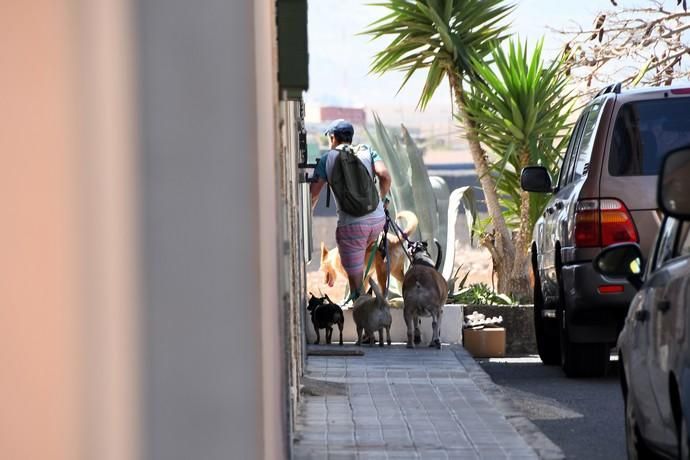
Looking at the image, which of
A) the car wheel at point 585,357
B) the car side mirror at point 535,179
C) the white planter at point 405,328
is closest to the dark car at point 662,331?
the car wheel at point 585,357

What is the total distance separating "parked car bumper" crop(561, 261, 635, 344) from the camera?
10688 mm

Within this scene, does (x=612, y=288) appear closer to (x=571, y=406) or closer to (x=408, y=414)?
(x=571, y=406)

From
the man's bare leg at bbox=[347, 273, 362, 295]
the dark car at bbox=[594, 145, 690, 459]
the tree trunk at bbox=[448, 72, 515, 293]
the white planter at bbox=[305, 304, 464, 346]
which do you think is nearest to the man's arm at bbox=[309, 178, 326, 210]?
the man's bare leg at bbox=[347, 273, 362, 295]

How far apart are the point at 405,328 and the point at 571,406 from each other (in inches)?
217

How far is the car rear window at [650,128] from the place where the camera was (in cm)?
1086

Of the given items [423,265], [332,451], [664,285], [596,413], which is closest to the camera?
[664,285]

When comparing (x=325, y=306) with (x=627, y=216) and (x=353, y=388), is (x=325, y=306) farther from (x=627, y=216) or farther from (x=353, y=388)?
(x=627, y=216)

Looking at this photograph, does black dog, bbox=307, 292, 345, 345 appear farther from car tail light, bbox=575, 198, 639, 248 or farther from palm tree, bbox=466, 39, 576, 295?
car tail light, bbox=575, 198, 639, 248

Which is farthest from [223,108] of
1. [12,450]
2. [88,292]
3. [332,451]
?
[332,451]

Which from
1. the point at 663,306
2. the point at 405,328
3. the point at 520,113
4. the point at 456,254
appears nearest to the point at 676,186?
the point at 663,306

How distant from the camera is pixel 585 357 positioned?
38.3ft

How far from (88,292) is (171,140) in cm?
47

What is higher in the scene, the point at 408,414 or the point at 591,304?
the point at 591,304

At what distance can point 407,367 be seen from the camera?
12.8m
